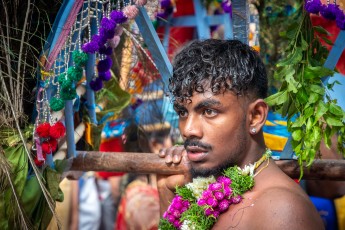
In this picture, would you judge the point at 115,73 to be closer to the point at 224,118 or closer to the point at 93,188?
the point at 93,188

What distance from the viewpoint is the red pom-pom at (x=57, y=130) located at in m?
3.23

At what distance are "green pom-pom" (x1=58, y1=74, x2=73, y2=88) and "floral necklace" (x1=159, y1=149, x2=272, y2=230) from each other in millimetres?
835

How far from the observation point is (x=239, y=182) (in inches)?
101

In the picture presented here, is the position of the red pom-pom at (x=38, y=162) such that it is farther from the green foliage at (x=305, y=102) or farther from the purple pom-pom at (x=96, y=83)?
the green foliage at (x=305, y=102)

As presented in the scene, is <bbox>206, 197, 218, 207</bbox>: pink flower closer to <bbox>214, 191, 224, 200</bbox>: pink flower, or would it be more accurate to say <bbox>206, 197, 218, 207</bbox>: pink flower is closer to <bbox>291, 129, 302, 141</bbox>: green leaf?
<bbox>214, 191, 224, 200</bbox>: pink flower

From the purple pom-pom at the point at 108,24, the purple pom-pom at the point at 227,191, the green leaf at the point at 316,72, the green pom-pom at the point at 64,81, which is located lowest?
the purple pom-pom at the point at 227,191

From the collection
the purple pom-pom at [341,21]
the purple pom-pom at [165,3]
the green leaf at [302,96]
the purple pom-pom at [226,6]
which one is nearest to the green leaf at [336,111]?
the green leaf at [302,96]

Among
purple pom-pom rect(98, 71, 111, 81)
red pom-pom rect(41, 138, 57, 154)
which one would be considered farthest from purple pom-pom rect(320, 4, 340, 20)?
red pom-pom rect(41, 138, 57, 154)

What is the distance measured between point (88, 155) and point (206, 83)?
44.6 inches

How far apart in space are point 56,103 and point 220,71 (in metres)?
1.00

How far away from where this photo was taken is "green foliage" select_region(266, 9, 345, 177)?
2762mm

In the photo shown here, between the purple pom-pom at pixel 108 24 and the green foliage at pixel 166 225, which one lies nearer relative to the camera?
the green foliage at pixel 166 225

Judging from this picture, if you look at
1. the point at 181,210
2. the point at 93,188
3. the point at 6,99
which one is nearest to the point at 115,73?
the point at 93,188

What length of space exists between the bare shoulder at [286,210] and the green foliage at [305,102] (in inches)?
14.6
